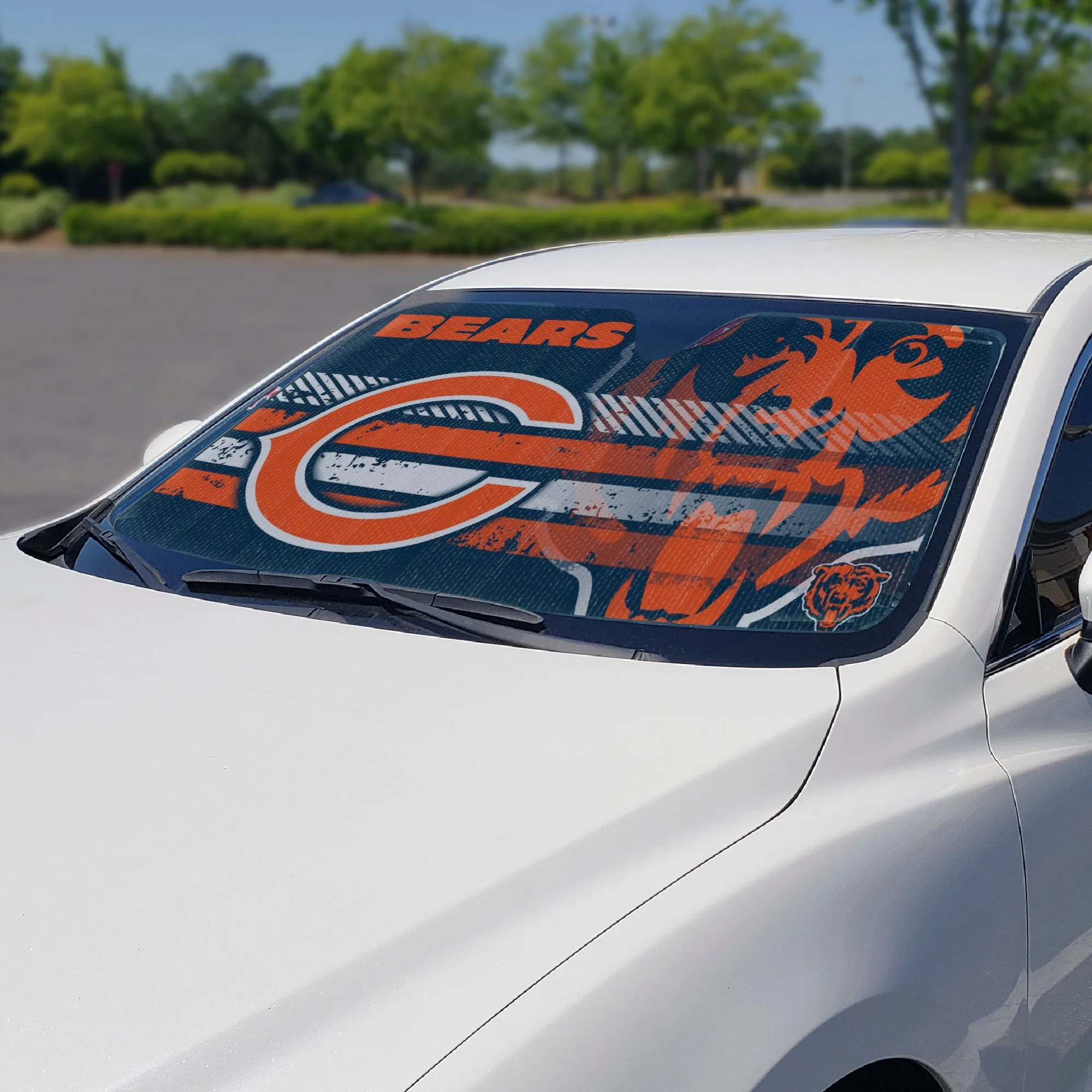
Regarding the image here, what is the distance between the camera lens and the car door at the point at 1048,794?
1.92 metres

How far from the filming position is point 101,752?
185 cm

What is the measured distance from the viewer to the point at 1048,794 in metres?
1.96

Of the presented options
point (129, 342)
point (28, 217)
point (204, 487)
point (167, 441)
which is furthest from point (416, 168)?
point (204, 487)

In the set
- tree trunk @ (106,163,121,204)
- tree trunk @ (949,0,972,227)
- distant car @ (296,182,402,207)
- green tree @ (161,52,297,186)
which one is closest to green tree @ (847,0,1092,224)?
tree trunk @ (949,0,972,227)

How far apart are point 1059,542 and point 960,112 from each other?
26177mm

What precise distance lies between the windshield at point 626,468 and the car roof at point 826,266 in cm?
6

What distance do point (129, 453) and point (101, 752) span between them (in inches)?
344

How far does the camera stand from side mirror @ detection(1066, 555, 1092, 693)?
2.01 m

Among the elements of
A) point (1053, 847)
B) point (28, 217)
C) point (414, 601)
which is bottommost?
point (1053, 847)

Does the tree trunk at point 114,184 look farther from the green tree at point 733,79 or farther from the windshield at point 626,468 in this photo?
the windshield at point 626,468

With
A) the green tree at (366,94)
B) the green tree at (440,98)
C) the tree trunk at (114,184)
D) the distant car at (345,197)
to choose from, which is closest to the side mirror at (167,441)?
the distant car at (345,197)

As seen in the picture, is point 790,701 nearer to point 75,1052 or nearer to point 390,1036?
point 390,1036

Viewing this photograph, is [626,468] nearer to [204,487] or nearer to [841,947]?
[204,487]

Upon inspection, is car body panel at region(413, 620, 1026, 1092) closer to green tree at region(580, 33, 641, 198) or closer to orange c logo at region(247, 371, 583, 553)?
orange c logo at region(247, 371, 583, 553)
